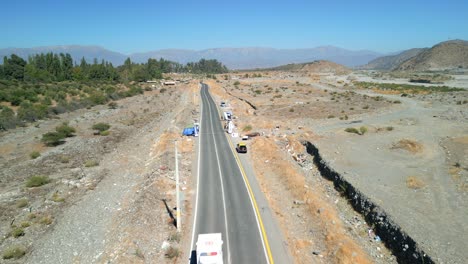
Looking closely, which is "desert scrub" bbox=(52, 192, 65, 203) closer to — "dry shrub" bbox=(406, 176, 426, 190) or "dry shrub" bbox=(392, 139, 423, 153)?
"dry shrub" bbox=(406, 176, 426, 190)

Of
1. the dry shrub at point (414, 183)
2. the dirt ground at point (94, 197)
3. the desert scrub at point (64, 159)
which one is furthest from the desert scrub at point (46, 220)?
the dry shrub at point (414, 183)

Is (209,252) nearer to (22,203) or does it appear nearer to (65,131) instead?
(22,203)

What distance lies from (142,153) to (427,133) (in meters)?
48.6

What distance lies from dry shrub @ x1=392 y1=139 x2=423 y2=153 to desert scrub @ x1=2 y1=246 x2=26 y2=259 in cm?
4532

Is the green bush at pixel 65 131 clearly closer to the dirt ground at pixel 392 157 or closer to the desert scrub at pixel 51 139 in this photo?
the desert scrub at pixel 51 139

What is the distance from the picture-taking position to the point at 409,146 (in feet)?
139

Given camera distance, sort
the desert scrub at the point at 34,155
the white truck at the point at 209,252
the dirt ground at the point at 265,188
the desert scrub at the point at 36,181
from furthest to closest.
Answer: the desert scrub at the point at 34,155 → the desert scrub at the point at 36,181 → the dirt ground at the point at 265,188 → the white truck at the point at 209,252

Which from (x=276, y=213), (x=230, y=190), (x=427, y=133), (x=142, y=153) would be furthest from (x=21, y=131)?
(x=427, y=133)

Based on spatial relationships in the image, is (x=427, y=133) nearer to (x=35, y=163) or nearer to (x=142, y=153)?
(x=142, y=153)

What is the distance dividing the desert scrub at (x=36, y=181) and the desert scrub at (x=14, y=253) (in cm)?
1324

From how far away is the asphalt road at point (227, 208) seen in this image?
22094mm

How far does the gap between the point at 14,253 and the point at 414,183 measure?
36.6 m

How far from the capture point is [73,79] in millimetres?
139750

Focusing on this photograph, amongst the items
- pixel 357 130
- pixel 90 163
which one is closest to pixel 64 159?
pixel 90 163
